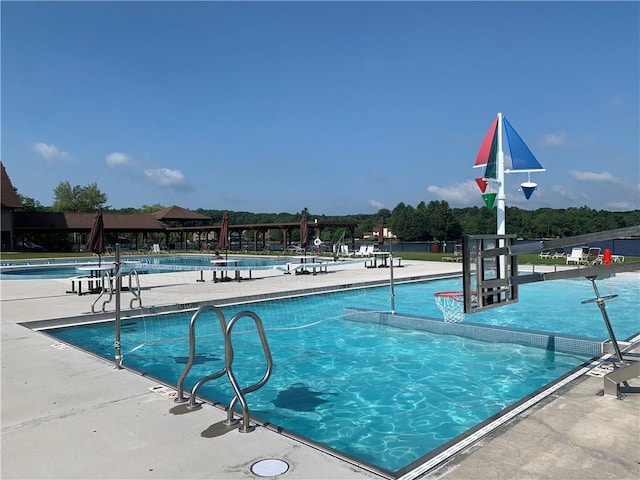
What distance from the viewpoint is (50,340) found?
6.29m

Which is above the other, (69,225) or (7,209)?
(7,209)

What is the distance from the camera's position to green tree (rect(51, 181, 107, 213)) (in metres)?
53.1

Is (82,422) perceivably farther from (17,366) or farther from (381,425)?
(381,425)

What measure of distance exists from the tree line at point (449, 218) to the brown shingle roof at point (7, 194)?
11827mm

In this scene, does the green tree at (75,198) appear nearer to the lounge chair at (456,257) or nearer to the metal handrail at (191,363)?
the lounge chair at (456,257)

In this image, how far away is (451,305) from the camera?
753cm

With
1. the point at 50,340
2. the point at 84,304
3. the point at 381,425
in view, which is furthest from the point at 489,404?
the point at 84,304

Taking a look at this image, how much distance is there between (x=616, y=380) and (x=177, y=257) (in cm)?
2916

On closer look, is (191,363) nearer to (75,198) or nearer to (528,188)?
(528,188)

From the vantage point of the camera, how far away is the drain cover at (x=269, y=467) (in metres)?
2.53

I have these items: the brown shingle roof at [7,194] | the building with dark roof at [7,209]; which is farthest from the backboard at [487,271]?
the building with dark roof at [7,209]

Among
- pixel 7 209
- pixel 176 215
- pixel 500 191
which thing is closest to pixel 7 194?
pixel 7 209

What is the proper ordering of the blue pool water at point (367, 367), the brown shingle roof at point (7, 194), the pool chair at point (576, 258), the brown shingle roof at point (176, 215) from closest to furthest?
the blue pool water at point (367, 367) < the pool chair at point (576, 258) < the brown shingle roof at point (7, 194) < the brown shingle roof at point (176, 215)

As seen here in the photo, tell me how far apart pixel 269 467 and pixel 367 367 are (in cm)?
387
